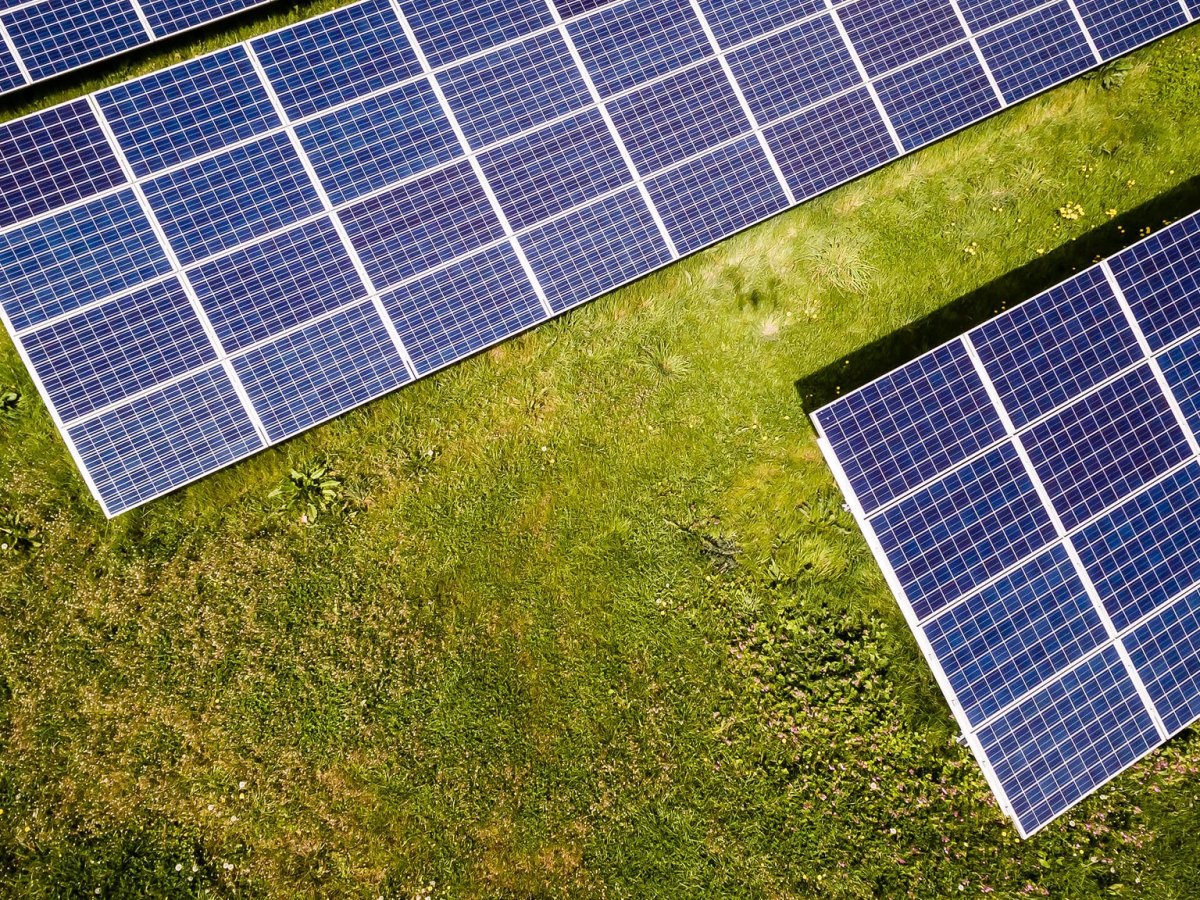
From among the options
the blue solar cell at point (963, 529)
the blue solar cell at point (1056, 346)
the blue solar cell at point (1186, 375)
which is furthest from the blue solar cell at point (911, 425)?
the blue solar cell at point (1186, 375)

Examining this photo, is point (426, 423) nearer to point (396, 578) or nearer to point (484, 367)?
point (484, 367)

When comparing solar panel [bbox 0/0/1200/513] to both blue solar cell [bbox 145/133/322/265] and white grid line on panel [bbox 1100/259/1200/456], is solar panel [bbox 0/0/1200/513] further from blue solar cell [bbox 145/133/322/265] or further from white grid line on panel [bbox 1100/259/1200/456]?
white grid line on panel [bbox 1100/259/1200/456]

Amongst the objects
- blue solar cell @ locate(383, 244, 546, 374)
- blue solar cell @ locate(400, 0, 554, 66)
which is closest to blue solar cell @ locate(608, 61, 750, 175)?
blue solar cell @ locate(400, 0, 554, 66)

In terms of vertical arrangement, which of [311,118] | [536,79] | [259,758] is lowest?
[259,758]

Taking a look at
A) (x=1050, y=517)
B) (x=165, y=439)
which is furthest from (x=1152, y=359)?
(x=165, y=439)

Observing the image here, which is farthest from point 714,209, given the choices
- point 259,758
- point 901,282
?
point 259,758
